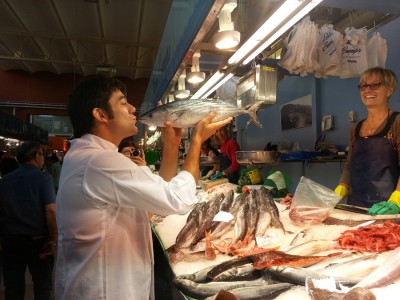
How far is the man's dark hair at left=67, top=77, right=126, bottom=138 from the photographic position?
1.91m

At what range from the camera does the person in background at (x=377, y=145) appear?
3.44m

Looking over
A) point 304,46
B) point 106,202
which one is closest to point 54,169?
point 304,46

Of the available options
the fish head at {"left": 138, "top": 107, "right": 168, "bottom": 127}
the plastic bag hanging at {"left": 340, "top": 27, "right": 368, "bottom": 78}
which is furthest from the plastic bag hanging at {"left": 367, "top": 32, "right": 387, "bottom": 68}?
the fish head at {"left": 138, "top": 107, "right": 168, "bottom": 127}

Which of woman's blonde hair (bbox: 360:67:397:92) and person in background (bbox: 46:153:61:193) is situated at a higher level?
woman's blonde hair (bbox: 360:67:397:92)

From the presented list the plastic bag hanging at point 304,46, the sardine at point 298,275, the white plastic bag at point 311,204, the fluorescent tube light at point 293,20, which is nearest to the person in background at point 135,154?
the white plastic bag at point 311,204

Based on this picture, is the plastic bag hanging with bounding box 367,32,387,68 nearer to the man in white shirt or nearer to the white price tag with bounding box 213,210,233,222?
the white price tag with bounding box 213,210,233,222

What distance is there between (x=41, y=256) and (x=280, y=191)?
3.00m

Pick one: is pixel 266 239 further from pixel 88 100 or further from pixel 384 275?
pixel 88 100

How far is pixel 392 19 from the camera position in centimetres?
514

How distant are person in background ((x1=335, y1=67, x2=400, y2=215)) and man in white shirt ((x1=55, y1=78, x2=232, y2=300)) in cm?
238

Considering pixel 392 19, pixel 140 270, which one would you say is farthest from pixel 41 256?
pixel 392 19

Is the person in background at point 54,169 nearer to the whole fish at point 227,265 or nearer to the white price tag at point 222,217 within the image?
the white price tag at point 222,217

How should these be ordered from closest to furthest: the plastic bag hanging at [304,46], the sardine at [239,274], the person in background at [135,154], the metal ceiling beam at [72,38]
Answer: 1. the sardine at [239,274]
2. the person in background at [135,154]
3. the plastic bag hanging at [304,46]
4. the metal ceiling beam at [72,38]

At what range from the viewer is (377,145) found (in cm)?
354
